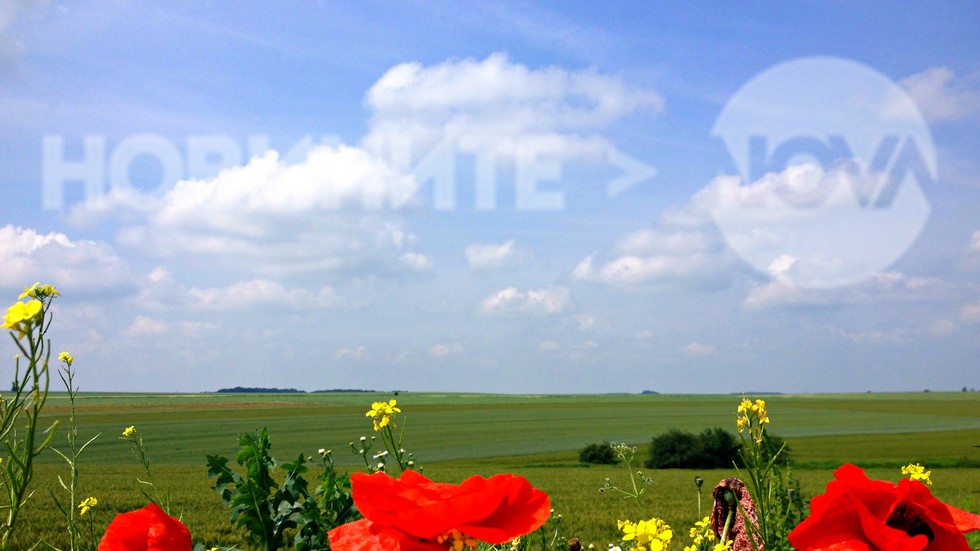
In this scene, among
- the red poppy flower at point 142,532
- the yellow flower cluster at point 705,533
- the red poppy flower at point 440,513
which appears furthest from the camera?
the yellow flower cluster at point 705,533

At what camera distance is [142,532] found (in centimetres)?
126

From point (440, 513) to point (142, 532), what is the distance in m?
0.68

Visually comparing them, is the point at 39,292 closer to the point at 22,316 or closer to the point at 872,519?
the point at 22,316

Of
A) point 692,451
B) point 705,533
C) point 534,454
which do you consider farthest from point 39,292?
point 534,454

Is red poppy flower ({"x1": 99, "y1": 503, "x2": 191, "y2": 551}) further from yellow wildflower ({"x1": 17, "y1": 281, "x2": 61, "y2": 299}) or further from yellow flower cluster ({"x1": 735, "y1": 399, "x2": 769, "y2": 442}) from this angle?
yellow flower cluster ({"x1": 735, "y1": 399, "x2": 769, "y2": 442})

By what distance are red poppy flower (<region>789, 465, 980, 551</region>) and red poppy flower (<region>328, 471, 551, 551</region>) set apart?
35cm

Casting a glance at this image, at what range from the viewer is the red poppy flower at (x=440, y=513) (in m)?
0.85

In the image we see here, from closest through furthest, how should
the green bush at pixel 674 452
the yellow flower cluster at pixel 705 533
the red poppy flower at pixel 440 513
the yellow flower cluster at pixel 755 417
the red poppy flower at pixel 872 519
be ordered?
the red poppy flower at pixel 440 513, the red poppy flower at pixel 872 519, the yellow flower cluster at pixel 755 417, the yellow flower cluster at pixel 705 533, the green bush at pixel 674 452

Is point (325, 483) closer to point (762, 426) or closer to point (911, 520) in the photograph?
point (762, 426)

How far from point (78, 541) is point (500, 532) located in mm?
1728

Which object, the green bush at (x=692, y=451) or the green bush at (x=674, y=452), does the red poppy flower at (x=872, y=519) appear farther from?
the green bush at (x=674, y=452)

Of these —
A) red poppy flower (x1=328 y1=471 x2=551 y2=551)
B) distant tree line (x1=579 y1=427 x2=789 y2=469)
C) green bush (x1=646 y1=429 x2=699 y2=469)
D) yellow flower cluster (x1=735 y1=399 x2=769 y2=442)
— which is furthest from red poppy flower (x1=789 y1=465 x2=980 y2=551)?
green bush (x1=646 y1=429 x2=699 y2=469)

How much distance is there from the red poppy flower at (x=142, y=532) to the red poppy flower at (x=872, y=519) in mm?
943

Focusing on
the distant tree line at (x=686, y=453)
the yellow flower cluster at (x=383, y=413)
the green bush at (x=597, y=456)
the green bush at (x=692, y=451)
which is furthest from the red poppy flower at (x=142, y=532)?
the green bush at (x=597, y=456)
